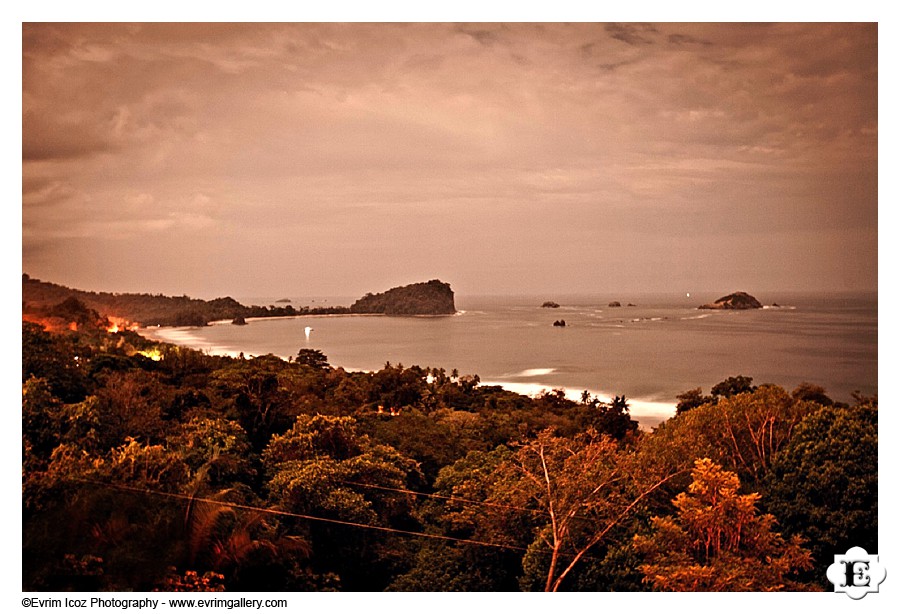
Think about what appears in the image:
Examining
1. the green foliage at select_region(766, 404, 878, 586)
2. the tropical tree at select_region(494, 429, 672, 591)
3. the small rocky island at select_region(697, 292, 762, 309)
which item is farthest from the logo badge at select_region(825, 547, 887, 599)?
the small rocky island at select_region(697, 292, 762, 309)

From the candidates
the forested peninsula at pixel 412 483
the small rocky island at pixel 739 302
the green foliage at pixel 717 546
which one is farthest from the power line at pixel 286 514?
the small rocky island at pixel 739 302

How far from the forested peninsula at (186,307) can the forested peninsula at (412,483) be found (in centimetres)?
13

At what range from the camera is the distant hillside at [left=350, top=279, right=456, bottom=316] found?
8258 mm

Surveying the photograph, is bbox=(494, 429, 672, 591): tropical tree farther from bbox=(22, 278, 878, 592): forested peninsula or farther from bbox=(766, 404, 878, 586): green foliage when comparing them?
bbox=(766, 404, 878, 586): green foliage

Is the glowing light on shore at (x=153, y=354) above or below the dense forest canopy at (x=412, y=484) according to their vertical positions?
above

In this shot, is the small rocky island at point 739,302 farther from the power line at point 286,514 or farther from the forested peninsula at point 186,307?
the power line at point 286,514

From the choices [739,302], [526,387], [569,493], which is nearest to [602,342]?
[526,387]

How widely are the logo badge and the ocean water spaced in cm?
149

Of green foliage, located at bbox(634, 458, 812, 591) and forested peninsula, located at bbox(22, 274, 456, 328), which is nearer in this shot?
green foliage, located at bbox(634, 458, 812, 591)

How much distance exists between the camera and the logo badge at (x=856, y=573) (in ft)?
20.8

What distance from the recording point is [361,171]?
25.2 feet
